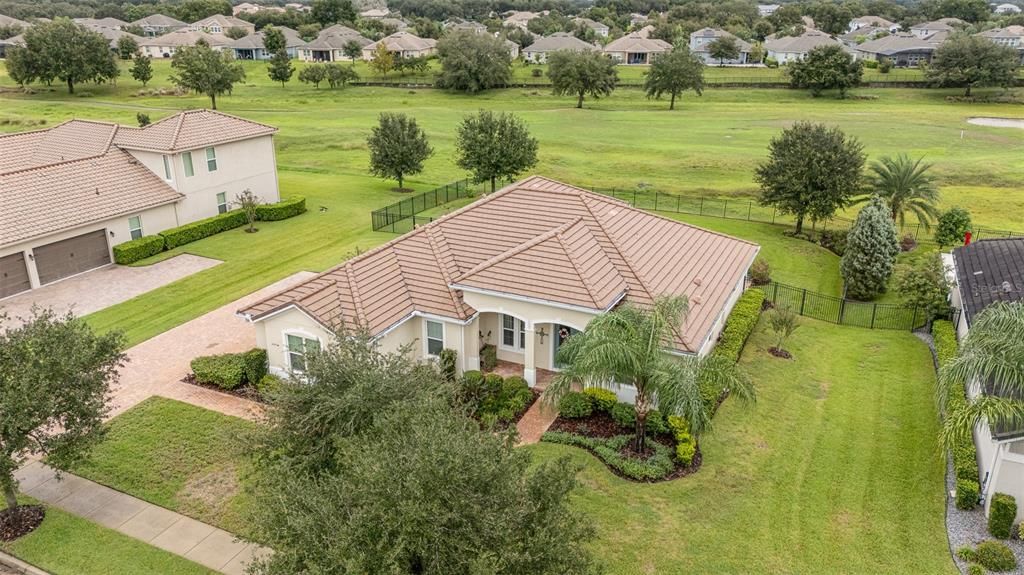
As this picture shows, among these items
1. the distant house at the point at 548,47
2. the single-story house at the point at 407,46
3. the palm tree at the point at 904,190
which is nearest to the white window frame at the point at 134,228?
the palm tree at the point at 904,190

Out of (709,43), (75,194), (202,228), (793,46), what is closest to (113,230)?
(75,194)

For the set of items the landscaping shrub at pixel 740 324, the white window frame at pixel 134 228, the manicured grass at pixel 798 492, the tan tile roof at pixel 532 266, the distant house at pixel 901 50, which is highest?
the distant house at pixel 901 50

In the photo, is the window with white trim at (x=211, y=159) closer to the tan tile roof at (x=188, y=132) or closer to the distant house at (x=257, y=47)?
the tan tile roof at (x=188, y=132)

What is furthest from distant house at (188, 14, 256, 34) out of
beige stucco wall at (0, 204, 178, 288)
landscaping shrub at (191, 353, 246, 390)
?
landscaping shrub at (191, 353, 246, 390)

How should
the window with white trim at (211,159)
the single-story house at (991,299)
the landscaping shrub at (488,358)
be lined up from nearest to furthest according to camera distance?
the single-story house at (991,299)
the landscaping shrub at (488,358)
the window with white trim at (211,159)

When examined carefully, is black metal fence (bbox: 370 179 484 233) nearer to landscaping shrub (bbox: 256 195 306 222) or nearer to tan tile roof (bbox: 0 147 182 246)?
landscaping shrub (bbox: 256 195 306 222)
